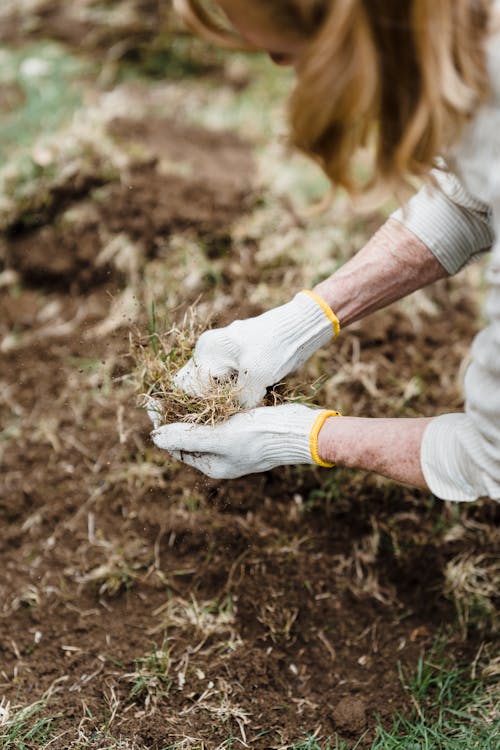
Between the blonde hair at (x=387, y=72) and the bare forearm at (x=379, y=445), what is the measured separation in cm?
47

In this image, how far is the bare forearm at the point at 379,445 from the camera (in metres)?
1.45

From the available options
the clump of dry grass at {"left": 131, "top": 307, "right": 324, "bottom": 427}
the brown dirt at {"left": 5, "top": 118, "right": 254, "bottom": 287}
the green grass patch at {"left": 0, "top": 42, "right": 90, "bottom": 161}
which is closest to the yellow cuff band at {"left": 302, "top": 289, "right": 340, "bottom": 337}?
the clump of dry grass at {"left": 131, "top": 307, "right": 324, "bottom": 427}

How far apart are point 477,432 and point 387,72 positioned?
23.9 inches

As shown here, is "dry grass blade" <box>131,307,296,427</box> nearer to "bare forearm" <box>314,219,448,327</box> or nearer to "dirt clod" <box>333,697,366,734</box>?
"bare forearm" <box>314,219,448,327</box>

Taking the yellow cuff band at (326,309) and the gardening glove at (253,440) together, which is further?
the yellow cuff band at (326,309)

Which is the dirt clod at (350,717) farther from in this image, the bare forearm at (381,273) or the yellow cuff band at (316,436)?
the bare forearm at (381,273)

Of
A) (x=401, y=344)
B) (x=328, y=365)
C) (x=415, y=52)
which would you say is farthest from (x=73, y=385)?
(x=415, y=52)

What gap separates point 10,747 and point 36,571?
0.44 m

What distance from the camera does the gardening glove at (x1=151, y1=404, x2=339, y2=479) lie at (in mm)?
1573

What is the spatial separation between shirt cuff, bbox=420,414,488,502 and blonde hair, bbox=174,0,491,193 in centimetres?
44

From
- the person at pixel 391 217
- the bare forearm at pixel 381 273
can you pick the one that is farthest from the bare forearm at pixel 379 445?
the bare forearm at pixel 381 273

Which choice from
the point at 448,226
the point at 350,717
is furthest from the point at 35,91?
the point at 350,717

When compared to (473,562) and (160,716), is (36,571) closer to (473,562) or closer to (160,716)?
(160,716)

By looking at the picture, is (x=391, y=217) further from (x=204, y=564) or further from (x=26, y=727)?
(x=26, y=727)
